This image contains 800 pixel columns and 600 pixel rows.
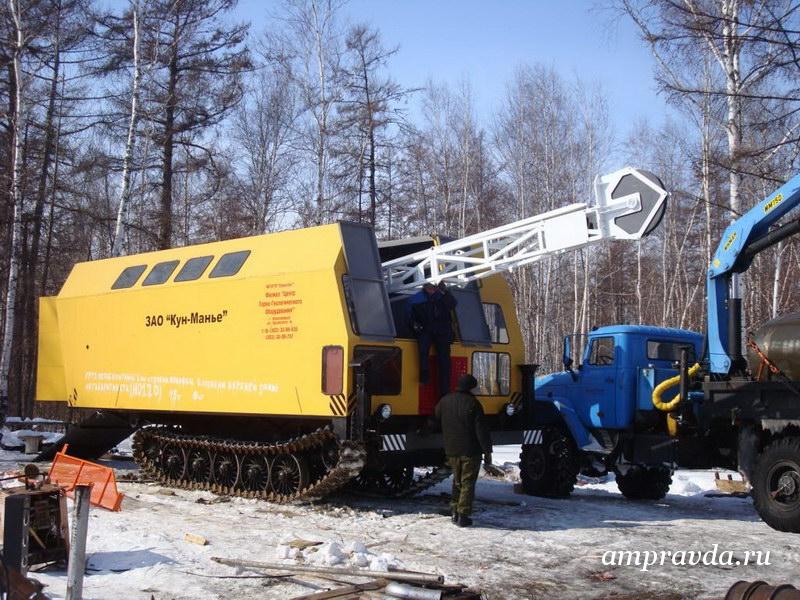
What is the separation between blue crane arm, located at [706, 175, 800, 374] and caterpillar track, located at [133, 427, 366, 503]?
4.73 m

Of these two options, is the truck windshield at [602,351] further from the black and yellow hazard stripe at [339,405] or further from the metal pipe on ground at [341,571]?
the metal pipe on ground at [341,571]

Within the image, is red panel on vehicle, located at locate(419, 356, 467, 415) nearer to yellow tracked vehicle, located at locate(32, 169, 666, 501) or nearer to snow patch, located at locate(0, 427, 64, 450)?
yellow tracked vehicle, located at locate(32, 169, 666, 501)

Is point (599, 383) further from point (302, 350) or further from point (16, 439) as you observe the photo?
point (16, 439)

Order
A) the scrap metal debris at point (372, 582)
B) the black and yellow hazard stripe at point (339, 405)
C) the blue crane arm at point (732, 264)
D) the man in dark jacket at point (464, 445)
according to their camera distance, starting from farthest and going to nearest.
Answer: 1. the blue crane arm at point (732, 264)
2. the black and yellow hazard stripe at point (339, 405)
3. the man in dark jacket at point (464, 445)
4. the scrap metal debris at point (372, 582)

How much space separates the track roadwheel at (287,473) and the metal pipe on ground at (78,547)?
4.57 m

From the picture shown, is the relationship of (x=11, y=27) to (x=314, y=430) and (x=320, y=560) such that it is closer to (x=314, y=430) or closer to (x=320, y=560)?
(x=314, y=430)

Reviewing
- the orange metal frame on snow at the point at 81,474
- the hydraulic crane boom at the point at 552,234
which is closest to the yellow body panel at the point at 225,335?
the hydraulic crane boom at the point at 552,234

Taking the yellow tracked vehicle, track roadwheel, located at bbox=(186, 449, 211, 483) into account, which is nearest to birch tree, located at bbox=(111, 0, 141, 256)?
the yellow tracked vehicle

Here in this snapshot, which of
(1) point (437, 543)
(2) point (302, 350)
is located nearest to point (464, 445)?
(1) point (437, 543)

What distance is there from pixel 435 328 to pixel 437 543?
3108 millimetres

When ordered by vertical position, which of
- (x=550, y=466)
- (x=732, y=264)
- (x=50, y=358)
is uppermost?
(x=732, y=264)

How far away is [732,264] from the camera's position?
35.5 feet

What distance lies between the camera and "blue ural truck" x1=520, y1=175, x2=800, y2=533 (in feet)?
31.8

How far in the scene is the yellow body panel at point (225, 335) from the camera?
1036 cm
